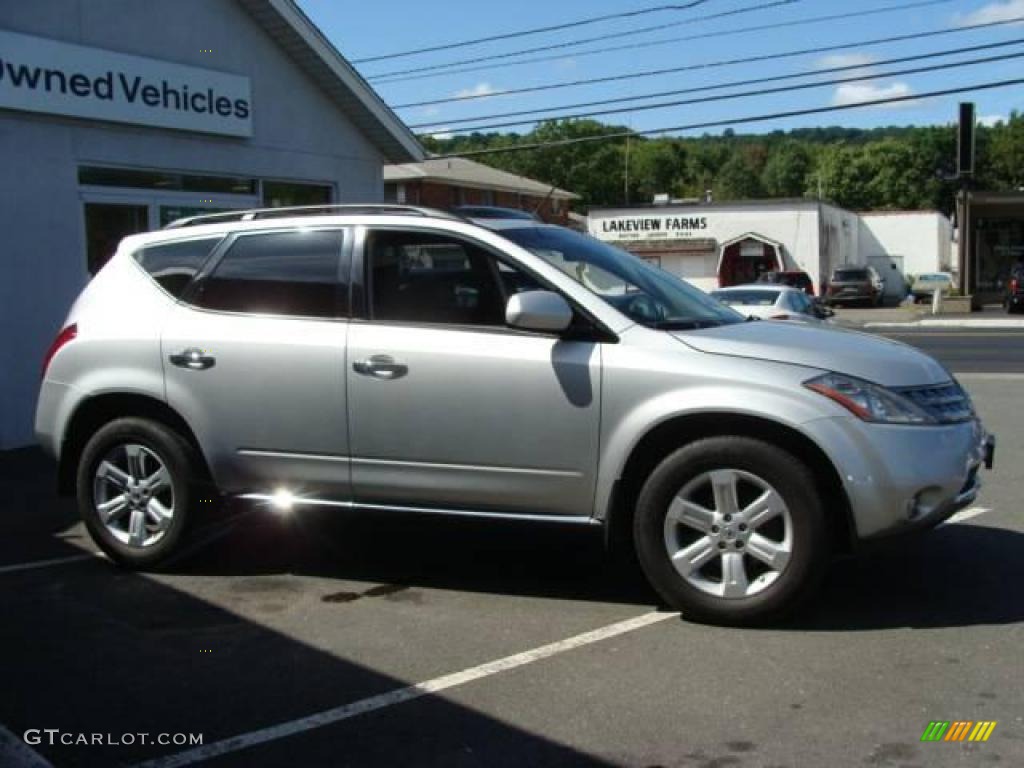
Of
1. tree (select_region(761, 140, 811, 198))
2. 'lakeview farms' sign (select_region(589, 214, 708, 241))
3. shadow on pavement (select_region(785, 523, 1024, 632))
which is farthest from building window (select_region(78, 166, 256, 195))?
tree (select_region(761, 140, 811, 198))

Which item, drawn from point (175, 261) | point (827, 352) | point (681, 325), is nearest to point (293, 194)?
point (175, 261)

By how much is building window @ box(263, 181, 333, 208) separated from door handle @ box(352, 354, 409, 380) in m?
7.82

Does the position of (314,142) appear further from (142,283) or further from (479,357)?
(479,357)

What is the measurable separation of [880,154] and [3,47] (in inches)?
4223

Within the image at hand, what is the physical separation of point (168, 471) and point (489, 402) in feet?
6.36

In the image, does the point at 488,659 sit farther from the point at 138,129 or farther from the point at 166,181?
the point at 166,181

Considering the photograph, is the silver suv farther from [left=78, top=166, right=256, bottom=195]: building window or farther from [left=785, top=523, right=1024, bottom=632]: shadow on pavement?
[left=78, top=166, right=256, bottom=195]: building window

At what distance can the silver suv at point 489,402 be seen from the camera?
4.61m

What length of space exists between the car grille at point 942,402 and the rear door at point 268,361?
269cm

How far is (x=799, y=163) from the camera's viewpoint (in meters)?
121

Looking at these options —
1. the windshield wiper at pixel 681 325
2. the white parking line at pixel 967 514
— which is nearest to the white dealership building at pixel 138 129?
the windshield wiper at pixel 681 325

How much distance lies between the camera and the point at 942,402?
4762mm

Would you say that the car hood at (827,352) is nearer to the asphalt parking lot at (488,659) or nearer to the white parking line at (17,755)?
the asphalt parking lot at (488,659)

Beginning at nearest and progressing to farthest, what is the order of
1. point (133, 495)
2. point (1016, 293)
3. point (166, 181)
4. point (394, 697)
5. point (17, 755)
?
1. point (17, 755)
2. point (394, 697)
3. point (133, 495)
4. point (166, 181)
5. point (1016, 293)
